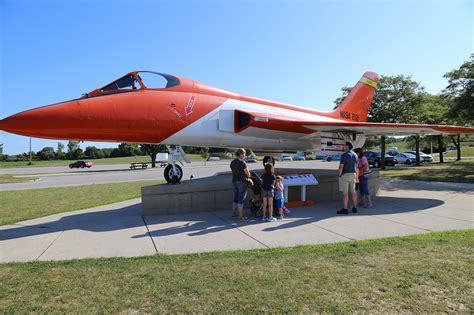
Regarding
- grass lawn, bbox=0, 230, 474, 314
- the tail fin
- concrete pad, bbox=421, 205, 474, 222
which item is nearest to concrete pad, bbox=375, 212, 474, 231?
concrete pad, bbox=421, 205, 474, 222

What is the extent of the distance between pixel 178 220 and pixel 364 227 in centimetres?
414

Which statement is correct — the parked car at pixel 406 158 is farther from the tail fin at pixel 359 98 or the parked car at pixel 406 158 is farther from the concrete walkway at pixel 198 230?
the concrete walkway at pixel 198 230

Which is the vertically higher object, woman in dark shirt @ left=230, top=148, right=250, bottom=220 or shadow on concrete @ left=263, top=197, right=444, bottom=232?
woman in dark shirt @ left=230, top=148, right=250, bottom=220

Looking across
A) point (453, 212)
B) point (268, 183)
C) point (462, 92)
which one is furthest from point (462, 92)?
point (268, 183)

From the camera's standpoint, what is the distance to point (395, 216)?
7.36m

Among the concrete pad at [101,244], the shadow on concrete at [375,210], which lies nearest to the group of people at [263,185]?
the shadow on concrete at [375,210]

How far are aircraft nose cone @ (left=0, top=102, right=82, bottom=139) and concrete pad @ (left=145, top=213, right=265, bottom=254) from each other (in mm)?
2724

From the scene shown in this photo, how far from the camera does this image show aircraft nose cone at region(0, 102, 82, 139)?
5.80 meters

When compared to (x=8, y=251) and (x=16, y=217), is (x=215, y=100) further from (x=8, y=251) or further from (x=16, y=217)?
(x=16, y=217)

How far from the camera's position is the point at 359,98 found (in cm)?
1466

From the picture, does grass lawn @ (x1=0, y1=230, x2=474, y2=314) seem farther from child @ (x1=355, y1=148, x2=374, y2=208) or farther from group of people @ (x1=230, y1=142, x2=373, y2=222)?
child @ (x1=355, y1=148, x2=374, y2=208)

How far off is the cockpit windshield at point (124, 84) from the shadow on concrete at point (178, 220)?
3205 mm

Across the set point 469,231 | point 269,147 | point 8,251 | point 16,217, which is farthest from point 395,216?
point 16,217

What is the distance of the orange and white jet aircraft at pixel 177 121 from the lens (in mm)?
6246
